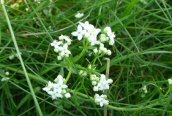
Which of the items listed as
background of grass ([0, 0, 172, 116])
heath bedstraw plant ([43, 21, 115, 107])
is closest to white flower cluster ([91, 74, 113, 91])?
heath bedstraw plant ([43, 21, 115, 107])

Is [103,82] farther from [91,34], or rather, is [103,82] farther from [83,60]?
[83,60]

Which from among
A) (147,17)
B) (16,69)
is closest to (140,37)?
(147,17)

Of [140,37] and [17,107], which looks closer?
[17,107]

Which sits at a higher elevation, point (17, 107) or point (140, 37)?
point (140, 37)

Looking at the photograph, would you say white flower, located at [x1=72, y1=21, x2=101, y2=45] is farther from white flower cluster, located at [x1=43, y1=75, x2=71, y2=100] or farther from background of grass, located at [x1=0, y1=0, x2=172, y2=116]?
background of grass, located at [x1=0, y1=0, x2=172, y2=116]

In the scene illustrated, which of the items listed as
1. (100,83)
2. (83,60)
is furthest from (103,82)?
(83,60)

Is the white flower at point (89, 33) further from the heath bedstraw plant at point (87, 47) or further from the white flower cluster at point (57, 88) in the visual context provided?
the white flower cluster at point (57, 88)

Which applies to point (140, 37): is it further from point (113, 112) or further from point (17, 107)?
point (17, 107)

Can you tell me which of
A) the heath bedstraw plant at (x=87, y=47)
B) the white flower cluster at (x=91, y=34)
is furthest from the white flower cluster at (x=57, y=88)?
the white flower cluster at (x=91, y=34)
